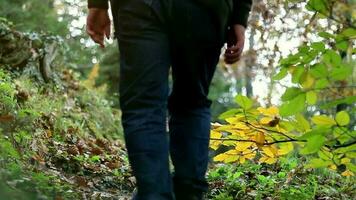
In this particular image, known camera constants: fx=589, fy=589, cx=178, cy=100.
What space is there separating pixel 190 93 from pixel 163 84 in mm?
255

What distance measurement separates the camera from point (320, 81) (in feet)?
7.75

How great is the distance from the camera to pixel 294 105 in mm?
2332

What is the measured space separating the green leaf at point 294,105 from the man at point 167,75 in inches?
15.4

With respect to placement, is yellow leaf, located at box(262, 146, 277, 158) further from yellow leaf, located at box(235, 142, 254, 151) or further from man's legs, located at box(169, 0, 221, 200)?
man's legs, located at box(169, 0, 221, 200)

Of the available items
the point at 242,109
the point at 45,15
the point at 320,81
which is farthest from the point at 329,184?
the point at 45,15

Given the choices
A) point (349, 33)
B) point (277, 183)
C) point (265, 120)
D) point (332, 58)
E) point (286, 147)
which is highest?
point (349, 33)

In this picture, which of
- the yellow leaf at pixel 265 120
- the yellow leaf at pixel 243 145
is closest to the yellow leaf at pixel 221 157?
the yellow leaf at pixel 243 145

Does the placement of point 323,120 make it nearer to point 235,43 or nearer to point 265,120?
point 235,43

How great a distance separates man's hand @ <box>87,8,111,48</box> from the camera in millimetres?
2525

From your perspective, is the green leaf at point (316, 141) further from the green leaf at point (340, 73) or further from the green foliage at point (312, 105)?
the green leaf at point (340, 73)

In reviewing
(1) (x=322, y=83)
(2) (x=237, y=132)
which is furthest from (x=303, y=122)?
(2) (x=237, y=132)

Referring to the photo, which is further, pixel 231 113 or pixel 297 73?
pixel 231 113

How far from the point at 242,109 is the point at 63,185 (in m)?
1.07

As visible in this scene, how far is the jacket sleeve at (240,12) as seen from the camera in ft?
8.80
